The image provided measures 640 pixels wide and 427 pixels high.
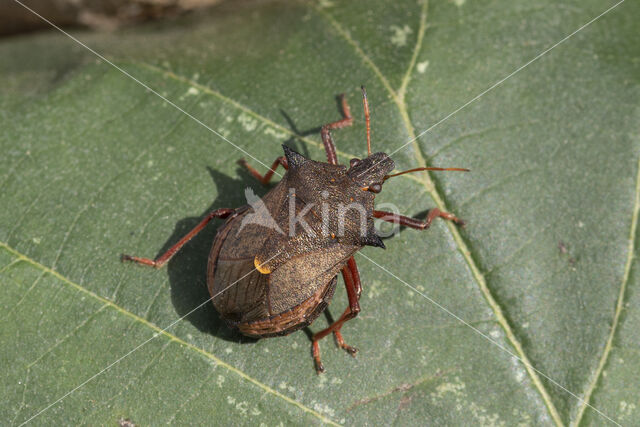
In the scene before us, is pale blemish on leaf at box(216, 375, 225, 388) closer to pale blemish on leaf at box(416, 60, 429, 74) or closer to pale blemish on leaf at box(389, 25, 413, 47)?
pale blemish on leaf at box(416, 60, 429, 74)

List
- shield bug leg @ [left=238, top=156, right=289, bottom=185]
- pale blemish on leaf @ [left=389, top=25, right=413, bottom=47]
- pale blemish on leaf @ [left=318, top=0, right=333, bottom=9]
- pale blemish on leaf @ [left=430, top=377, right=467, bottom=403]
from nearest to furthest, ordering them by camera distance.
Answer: pale blemish on leaf @ [left=430, top=377, right=467, bottom=403] → shield bug leg @ [left=238, top=156, right=289, bottom=185] → pale blemish on leaf @ [left=389, top=25, right=413, bottom=47] → pale blemish on leaf @ [left=318, top=0, right=333, bottom=9]

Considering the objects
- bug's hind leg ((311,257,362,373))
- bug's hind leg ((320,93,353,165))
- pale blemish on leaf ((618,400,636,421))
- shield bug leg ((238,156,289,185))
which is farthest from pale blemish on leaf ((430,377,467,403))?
shield bug leg ((238,156,289,185))

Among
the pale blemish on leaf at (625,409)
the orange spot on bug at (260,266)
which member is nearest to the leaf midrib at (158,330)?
the orange spot on bug at (260,266)

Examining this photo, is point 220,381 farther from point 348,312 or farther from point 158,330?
point 348,312

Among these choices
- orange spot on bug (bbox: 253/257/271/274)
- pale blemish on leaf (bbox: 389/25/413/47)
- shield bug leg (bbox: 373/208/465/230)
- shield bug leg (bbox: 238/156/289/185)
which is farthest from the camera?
pale blemish on leaf (bbox: 389/25/413/47)

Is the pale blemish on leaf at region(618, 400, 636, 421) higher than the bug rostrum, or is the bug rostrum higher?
the bug rostrum

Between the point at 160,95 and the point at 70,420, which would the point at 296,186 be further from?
the point at 70,420

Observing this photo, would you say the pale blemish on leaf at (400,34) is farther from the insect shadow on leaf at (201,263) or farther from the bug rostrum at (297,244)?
the insect shadow on leaf at (201,263)
